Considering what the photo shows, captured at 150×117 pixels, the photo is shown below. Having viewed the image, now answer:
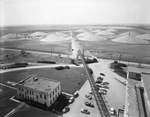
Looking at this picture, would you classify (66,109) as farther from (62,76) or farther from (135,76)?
(135,76)

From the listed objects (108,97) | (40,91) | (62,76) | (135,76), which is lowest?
(108,97)

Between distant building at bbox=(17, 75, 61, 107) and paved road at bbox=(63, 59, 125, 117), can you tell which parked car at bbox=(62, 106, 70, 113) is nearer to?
paved road at bbox=(63, 59, 125, 117)

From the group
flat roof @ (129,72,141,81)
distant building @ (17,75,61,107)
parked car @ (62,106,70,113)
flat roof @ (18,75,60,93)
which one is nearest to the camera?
parked car @ (62,106,70,113)

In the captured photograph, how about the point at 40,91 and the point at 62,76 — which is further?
the point at 62,76

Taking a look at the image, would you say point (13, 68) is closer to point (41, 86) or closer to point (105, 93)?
point (41, 86)

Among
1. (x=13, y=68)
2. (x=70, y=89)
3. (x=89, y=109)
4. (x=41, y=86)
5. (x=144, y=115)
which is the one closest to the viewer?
(x=144, y=115)

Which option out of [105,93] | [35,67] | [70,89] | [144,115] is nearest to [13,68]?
[35,67]

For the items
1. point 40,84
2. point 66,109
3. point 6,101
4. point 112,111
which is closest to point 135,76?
point 112,111

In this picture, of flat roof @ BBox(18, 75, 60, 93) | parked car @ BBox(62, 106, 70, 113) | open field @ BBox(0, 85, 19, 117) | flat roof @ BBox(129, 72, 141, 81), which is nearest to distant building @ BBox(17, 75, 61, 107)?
flat roof @ BBox(18, 75, 60, 93)
